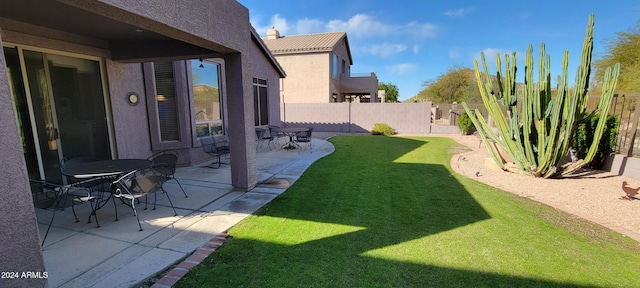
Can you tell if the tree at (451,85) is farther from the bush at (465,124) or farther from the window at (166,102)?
the window at (166,102)

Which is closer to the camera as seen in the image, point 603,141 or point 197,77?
point 603,141

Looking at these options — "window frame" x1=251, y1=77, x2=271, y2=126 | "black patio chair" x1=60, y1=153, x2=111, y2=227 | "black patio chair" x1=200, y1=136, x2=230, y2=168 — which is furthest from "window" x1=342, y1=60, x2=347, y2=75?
"black patio chair" x1=60, y1=153, x2=111, y2=227

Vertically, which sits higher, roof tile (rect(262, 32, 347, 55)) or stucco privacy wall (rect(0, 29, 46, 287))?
roof tile (rect(262, 32, 347, 55))

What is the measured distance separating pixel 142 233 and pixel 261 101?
9309 mm

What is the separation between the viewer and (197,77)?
8164 millimetres

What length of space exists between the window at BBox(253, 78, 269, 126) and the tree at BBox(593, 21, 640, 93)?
588 inches

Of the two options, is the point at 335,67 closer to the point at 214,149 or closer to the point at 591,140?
the point at 214,149

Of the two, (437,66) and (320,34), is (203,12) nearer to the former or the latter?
(320,34)

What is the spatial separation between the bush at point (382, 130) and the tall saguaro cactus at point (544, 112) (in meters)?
9.02

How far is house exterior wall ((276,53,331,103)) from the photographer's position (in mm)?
21047

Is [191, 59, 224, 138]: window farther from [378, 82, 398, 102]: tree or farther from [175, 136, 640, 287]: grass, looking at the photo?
[378, 82, 398, 102]: tree

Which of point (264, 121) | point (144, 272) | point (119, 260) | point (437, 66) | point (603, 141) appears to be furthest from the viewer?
point (437, 66)

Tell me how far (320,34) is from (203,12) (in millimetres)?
20954

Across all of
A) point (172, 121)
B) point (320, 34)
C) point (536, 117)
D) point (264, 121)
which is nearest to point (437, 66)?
point (320, 34)
